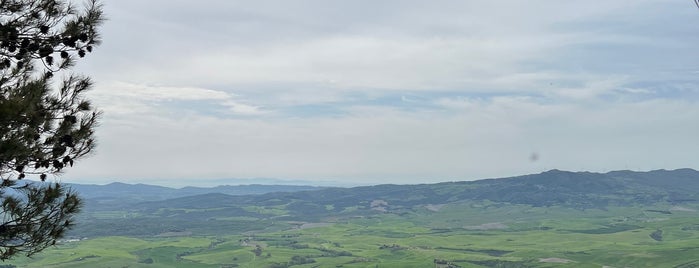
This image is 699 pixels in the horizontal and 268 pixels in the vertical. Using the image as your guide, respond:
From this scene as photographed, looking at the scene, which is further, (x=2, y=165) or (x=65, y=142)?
(x=65, y=142)

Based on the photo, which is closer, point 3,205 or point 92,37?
point 3,205

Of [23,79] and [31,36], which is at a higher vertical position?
[31,36]

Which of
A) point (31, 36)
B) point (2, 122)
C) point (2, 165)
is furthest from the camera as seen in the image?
point (31, 36)

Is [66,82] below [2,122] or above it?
above

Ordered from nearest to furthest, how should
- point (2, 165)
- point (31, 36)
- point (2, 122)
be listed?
point (2, 122) → point (2, 165) → point (31, 36)

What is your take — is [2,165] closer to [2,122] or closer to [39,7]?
[2,122]

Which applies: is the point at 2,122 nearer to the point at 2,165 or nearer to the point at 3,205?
the point at 2,165

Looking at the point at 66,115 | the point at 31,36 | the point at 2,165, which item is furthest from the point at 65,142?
the point at 31,36

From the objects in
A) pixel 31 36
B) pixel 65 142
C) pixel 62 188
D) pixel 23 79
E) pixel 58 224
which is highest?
pixel 31 36

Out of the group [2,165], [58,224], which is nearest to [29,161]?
[2,165]
